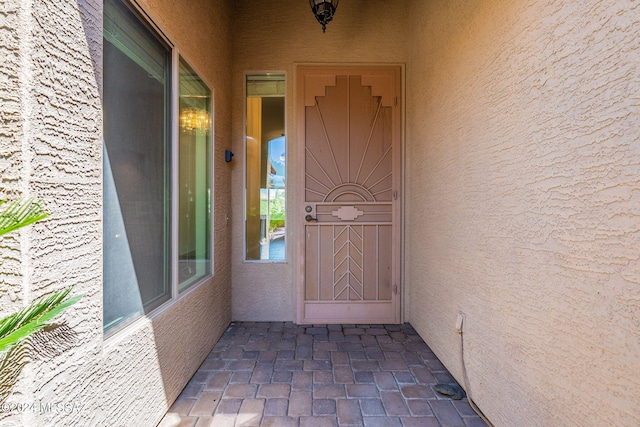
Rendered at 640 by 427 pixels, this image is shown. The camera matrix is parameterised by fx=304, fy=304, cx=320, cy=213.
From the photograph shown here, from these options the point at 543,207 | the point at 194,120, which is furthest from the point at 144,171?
the point at 543,207

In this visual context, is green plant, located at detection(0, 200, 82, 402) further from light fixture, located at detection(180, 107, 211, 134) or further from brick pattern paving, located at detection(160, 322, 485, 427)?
light fixture, located at detection(180, 107, 211, 134)

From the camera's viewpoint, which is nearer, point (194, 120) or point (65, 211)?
point (65, 211)

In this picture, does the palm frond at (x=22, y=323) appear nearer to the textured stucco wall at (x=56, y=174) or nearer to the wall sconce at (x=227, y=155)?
the textured stucco wall at (x=56, y=174)

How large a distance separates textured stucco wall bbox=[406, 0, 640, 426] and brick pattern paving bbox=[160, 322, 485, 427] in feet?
0.96

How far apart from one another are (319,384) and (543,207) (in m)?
1.69

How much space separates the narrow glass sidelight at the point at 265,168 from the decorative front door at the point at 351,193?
10.2 inches

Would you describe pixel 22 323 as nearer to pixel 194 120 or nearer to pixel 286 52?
pixel 194 120

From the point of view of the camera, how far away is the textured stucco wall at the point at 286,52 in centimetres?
314

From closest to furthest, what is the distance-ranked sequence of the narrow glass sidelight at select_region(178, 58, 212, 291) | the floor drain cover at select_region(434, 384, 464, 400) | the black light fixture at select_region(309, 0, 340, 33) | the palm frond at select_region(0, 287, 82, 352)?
the palm frond at select_region(0, 287, 82, 352), the floor drain cover at select_region(434, 384, 464, 400), the narrow glass sidelight at select_region(178, 58, 212, 291), the black light fixture at select_region(309, 0, 340, 33)

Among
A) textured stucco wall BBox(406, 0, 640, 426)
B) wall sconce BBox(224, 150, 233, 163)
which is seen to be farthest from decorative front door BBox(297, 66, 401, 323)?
textured stucco wall BBox(406, 0, 640, 426)

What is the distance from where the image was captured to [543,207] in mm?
1299

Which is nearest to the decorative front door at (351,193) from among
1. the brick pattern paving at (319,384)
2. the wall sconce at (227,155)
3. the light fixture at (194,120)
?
the brick pattern paving at (319,384)

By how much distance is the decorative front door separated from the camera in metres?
3.15

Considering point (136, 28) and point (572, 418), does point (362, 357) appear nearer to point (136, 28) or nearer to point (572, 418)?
point (572, 418)
